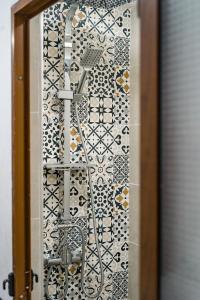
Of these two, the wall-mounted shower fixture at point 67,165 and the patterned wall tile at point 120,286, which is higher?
the wall-mounted shower fixture at point 67,165

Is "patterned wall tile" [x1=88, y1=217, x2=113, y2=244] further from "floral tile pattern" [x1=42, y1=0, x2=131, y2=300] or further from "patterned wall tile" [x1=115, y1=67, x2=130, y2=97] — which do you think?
"patterned wall tile" [x1=115, y1=67, x2=130, y2=97]

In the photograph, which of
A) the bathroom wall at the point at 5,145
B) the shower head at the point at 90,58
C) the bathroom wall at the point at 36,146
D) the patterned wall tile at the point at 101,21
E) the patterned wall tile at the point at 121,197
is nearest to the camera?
the bathroom wall at the point at 5,145

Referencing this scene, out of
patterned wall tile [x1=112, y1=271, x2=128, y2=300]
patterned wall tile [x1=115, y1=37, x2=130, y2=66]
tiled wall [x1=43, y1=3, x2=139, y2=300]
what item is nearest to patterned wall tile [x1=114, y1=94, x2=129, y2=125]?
tiled wall [x1=43, y1=3, x2=139, y2=300]

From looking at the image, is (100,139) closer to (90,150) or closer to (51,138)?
(90,150)

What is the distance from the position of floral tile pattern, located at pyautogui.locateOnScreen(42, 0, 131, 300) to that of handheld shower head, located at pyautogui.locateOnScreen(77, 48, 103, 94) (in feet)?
0.27

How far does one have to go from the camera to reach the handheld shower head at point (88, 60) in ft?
5.35

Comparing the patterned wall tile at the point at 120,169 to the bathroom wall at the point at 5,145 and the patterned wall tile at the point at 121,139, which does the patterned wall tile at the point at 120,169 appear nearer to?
the patterned wall tile at the point at 121,139

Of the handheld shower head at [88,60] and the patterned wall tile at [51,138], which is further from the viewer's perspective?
the patterned wall tile at [51,138]

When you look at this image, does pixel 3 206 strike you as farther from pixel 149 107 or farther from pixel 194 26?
pixel 194 26

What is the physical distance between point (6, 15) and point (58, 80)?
0.47 m

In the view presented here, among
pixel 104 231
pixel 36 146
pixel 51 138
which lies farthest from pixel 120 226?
pixel 36 146

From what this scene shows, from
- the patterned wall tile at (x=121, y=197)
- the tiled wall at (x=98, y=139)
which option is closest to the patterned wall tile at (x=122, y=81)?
the tiled wall at (x=98, y=139)

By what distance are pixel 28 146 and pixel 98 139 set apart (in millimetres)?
669

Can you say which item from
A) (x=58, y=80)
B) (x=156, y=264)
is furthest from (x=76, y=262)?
(x=156, y=264)
